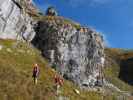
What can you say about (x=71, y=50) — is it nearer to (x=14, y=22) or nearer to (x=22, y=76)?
(x=14, y=22)

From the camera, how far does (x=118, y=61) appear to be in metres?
149

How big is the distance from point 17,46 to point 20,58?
18.1ft

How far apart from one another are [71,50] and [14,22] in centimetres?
1482

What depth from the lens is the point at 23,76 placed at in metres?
51.9

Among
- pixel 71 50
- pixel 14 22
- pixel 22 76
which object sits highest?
pixel 14 22

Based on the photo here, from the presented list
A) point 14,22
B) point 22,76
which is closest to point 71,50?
point 14,22

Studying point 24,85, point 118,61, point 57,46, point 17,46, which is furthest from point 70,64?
point 118,61

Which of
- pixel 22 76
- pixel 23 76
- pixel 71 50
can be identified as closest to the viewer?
pixel 22 76

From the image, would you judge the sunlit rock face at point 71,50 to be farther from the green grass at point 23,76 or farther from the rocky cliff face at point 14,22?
the green grass at point 23,76

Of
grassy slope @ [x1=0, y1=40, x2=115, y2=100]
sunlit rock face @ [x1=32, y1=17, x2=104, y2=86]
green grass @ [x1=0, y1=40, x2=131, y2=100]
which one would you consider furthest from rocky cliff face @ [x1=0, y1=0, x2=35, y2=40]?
grassy slope @ [x1=0, y1=40, x2=115, y2=100]

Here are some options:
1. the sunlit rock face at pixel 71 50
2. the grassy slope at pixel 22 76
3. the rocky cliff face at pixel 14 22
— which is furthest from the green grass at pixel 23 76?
the sunlit rock face at pixel 71 50

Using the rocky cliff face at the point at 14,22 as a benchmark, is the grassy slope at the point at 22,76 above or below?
below

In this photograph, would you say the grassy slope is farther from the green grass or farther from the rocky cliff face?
the rocky cliff face

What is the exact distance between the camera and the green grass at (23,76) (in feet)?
147
